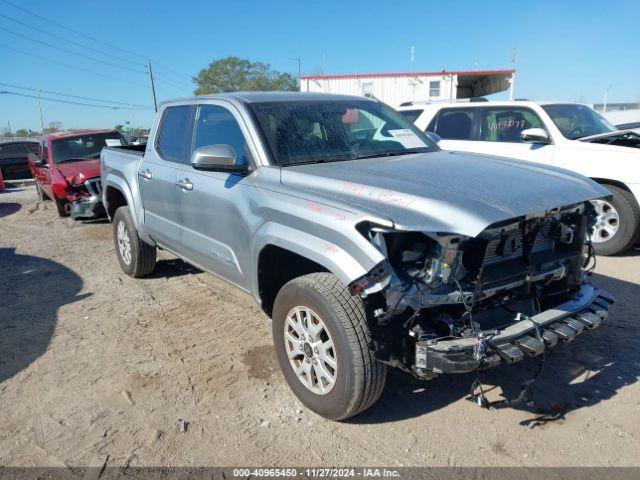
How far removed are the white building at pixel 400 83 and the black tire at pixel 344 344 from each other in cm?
2097

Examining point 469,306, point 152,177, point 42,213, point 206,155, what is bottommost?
point 42,213

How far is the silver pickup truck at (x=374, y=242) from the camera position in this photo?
258cm

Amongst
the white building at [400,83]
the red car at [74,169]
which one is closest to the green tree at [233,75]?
the white building at [400,83]

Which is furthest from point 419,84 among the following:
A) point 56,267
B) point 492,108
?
point 56,267

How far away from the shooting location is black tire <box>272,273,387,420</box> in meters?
2.67

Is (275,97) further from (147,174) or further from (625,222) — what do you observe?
(625,222)

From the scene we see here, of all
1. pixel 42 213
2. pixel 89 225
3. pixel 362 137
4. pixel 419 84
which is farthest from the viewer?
pixel 419 84

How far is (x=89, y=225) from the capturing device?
9531 millimetres

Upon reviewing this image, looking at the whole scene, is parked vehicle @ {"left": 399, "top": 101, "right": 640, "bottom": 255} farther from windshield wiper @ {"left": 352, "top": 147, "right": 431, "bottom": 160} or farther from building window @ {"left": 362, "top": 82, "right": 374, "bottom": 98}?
building window @ {"left": 362, "top": 82, "right": 374, "bottom": 98}

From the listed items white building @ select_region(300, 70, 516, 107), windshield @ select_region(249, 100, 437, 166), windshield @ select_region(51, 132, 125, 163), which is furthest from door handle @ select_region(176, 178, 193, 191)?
white building @ select_region(300, 70, 516, 107)

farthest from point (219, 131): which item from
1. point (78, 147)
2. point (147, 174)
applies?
point (78, 147)

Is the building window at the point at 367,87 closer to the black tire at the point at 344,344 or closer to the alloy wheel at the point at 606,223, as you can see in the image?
the alloy wheel at the point at 606,223

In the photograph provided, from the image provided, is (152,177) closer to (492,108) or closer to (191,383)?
(191,383)

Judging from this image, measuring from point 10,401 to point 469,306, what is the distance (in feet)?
10.1
